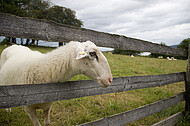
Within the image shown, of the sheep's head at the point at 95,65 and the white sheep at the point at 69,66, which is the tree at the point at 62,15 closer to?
the white sheep at the point at 69,66

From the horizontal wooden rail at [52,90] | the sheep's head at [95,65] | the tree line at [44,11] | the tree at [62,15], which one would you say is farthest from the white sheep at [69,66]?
the tree at [62,15]

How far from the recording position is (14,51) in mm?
2951

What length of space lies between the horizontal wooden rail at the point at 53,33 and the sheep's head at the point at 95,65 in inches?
11.0

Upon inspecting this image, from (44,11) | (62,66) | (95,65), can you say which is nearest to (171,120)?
(95,65)

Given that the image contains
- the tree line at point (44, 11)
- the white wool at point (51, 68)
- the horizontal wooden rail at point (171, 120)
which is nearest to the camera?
the white wool at point (51, 68)

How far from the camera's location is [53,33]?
5.05 ft

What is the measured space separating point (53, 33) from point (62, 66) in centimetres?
41

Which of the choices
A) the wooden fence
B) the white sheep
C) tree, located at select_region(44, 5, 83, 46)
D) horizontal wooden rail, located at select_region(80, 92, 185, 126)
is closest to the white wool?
the white sheep

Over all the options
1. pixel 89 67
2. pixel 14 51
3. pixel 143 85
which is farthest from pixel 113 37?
pixel 14 51

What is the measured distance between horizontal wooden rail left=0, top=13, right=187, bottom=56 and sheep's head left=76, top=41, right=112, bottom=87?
0.92 feet

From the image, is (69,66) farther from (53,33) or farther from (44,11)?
(44,11)

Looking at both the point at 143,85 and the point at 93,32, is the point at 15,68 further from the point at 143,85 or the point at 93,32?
the point at 143,85

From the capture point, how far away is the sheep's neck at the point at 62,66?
160 cm

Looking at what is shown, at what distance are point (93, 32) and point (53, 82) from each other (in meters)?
0.89
